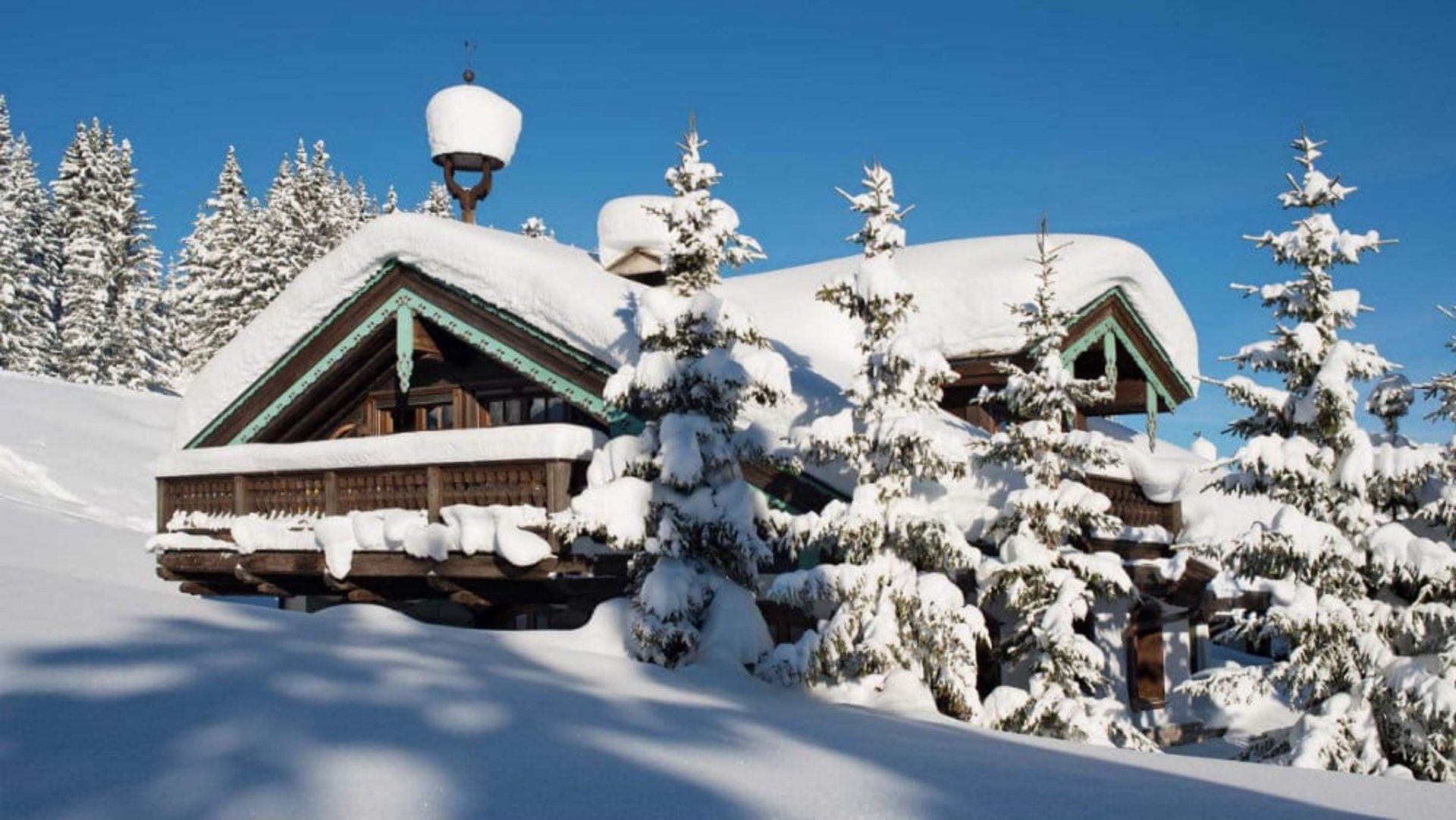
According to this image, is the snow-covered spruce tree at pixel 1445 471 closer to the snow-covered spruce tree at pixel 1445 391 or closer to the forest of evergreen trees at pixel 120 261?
the snow-covered spruce tree at pixel 1445 391

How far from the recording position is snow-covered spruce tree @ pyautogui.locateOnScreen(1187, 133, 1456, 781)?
1173cm

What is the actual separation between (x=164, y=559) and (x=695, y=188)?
421 inches

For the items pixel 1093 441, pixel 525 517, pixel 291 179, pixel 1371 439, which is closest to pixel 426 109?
pixel 525 517

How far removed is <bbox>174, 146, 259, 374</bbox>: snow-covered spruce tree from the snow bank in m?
40.7

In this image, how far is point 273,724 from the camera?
4816 millimetres

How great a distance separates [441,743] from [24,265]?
63.7 m

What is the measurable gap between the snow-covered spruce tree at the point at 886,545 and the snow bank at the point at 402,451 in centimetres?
349

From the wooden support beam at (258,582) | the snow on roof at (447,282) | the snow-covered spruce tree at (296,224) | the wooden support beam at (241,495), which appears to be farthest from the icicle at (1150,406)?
the snow-covered spruce tree at (296,224)

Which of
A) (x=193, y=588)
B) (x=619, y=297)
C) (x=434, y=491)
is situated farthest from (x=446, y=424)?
(x=619, y=297)

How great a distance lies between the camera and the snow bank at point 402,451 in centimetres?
1443

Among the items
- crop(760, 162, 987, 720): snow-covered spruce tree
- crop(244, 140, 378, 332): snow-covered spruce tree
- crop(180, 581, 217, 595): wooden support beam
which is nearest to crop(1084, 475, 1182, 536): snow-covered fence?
crop(760, 162, 987, 720): snow-covered spruce tree

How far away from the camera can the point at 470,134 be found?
20734mm

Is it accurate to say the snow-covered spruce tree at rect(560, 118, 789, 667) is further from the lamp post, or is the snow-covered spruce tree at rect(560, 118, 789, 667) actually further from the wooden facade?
the lamp post

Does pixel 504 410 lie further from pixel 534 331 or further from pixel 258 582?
pixel 258 582
